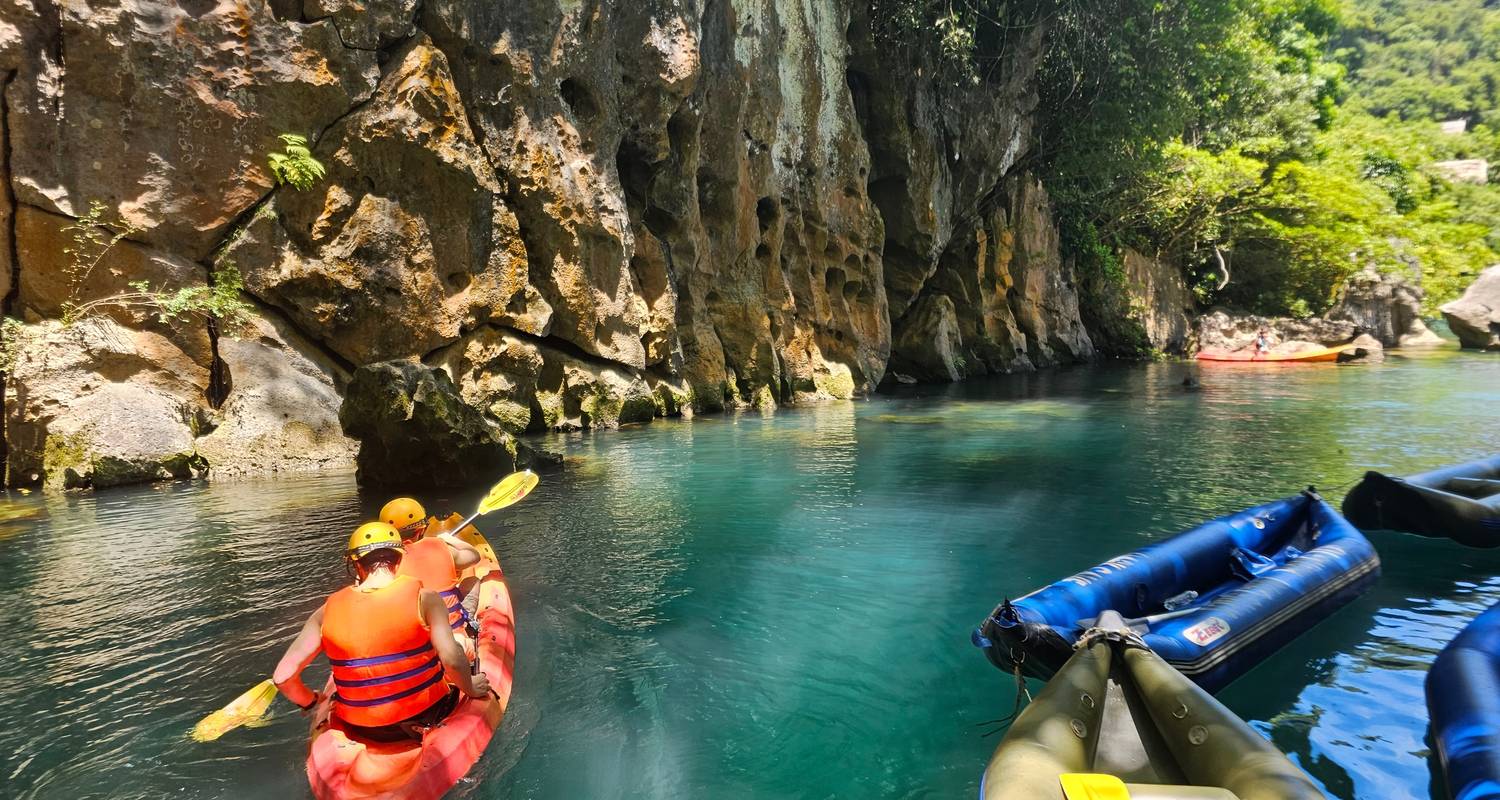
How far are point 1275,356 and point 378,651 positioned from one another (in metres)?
34.0

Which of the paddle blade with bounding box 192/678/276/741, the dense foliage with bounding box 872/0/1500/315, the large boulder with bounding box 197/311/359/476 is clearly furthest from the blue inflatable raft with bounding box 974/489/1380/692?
the dense foliage with bounding box 872/0/1500/315

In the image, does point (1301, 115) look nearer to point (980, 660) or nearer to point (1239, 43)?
point (1239, 43)

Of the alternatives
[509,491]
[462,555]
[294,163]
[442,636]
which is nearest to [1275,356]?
[509,491]

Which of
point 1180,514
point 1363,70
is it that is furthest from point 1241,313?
point 1363,70

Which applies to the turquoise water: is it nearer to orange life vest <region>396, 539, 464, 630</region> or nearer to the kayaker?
orange life vest <region>396, 539, 464, 630</region>

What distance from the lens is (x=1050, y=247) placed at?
30.1m

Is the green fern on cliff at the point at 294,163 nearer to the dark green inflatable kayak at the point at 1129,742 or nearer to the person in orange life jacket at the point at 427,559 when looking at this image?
the person in orange life jacket at the point at 427,559

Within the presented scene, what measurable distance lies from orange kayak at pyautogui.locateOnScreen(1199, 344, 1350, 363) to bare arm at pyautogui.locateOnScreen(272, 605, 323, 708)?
33.5m

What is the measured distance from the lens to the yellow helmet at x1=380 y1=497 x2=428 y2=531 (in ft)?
14.2

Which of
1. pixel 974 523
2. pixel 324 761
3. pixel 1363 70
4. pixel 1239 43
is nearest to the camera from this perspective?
pixel 324 761

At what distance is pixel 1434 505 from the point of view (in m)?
6.41

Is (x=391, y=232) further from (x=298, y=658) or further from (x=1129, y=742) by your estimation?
(x=1129, y=742)

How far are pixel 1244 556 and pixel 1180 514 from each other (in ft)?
7.58

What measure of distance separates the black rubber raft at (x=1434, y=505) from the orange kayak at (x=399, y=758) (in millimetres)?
7182
